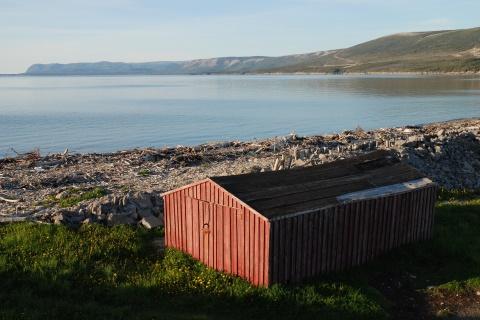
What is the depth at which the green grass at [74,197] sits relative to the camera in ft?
70.6

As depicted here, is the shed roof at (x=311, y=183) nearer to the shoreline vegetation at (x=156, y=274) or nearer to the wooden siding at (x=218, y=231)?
the wooden siding at (x=218, y=231)

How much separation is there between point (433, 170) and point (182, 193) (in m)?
16.6

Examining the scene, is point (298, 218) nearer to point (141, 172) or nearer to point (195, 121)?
point (141, 172)

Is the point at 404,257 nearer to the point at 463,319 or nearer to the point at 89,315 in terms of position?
the point at 463,319

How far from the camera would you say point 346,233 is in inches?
599

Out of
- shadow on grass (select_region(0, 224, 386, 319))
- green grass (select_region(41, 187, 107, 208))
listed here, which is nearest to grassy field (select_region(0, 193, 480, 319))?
shadow on grass (select_region(0, 224, 386, 319))

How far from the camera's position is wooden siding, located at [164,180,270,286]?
1357 centimetres

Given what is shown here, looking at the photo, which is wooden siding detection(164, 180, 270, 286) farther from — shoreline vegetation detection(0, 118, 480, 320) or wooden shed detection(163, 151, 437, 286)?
shoreline vegetation detection(0, 118, 480, 320)

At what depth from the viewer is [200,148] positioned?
41625 millimetres

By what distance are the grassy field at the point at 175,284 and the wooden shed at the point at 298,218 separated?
0.50m

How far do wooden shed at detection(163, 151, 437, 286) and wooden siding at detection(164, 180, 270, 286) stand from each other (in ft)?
0.10

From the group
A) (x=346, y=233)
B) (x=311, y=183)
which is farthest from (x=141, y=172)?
(x=346, y=233)

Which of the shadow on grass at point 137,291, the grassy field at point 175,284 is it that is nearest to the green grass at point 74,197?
the grassy field at point 175,284

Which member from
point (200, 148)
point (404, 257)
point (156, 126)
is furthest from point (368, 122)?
point (404, 257)
